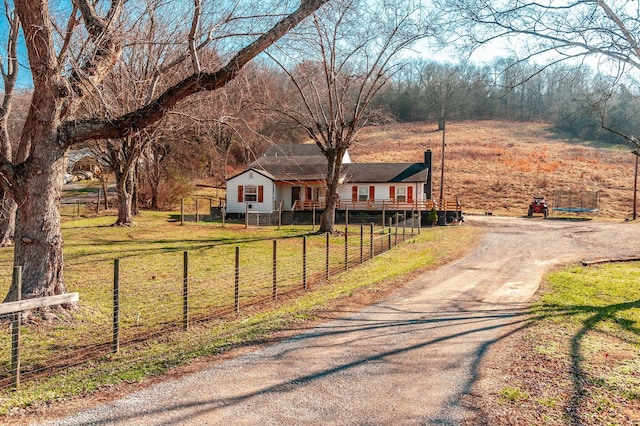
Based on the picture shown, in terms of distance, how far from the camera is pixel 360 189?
37.6 m

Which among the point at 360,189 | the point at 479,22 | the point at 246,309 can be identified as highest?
the point at 479,22

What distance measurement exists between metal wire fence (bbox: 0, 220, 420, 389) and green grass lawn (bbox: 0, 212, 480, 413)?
0.02 meters

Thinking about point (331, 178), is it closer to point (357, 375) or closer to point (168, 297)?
point (168, 297)

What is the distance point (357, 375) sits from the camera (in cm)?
528

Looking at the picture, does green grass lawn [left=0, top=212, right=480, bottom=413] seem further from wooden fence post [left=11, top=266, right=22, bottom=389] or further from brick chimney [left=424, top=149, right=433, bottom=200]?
brick chimney [left=424, top=149, right=433, bottom=200]

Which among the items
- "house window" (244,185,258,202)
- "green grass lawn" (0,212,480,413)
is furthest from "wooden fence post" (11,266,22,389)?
"house window" (244,185,258,202)

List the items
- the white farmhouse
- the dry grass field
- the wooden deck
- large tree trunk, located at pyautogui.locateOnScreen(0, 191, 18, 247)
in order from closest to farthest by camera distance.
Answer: large tree trunk, located at pyautogui.locateOnScreen(0, 191, 18, 247) → the wooden deck → the white farmhouse → the dry grass field

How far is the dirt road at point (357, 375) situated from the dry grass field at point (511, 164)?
26355 mm

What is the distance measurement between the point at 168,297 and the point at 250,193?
26.4 meters

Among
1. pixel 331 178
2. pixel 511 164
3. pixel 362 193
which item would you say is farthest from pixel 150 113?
pixel 511 164

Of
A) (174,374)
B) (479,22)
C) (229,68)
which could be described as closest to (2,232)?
(229,68)

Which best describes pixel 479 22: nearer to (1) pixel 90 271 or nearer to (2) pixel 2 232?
(1) pixel 90 271

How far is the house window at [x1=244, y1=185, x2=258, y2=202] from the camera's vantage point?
3619cm

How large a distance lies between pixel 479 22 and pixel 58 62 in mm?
7127
